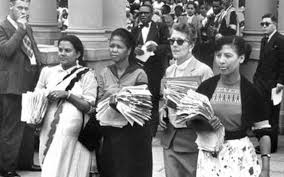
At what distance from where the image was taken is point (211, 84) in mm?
4895

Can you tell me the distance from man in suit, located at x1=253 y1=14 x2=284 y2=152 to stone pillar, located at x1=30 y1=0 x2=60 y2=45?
597 centimetres

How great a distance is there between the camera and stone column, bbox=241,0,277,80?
11992 millimetres

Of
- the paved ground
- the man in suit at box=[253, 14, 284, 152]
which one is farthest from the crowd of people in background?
the man in suit at box=[253, 14, 284, 152]

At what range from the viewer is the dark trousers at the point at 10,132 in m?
7.91

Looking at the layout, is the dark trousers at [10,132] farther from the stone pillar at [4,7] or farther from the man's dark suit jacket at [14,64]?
the stone pillar at [4,7]

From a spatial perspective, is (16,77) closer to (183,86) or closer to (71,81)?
(71,81)

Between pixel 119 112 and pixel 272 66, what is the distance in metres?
4.64

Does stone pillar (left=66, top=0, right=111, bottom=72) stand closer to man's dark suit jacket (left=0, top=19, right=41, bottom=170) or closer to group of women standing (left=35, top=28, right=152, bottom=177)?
man's dark suit jacket (left=0, top=19, right=41, bottom=170)

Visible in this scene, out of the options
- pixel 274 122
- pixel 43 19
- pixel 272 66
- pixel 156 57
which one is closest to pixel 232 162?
pixel 272 66

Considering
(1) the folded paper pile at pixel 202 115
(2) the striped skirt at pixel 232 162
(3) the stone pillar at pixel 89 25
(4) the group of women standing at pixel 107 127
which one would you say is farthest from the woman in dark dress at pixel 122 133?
(3) the stone pillar at pixel 89 25

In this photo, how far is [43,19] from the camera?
1437 cm

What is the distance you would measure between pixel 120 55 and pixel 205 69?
0.73 meters

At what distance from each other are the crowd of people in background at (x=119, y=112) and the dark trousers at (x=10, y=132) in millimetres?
12

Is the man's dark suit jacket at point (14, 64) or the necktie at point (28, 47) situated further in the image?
the necktie at point (28, 47)
